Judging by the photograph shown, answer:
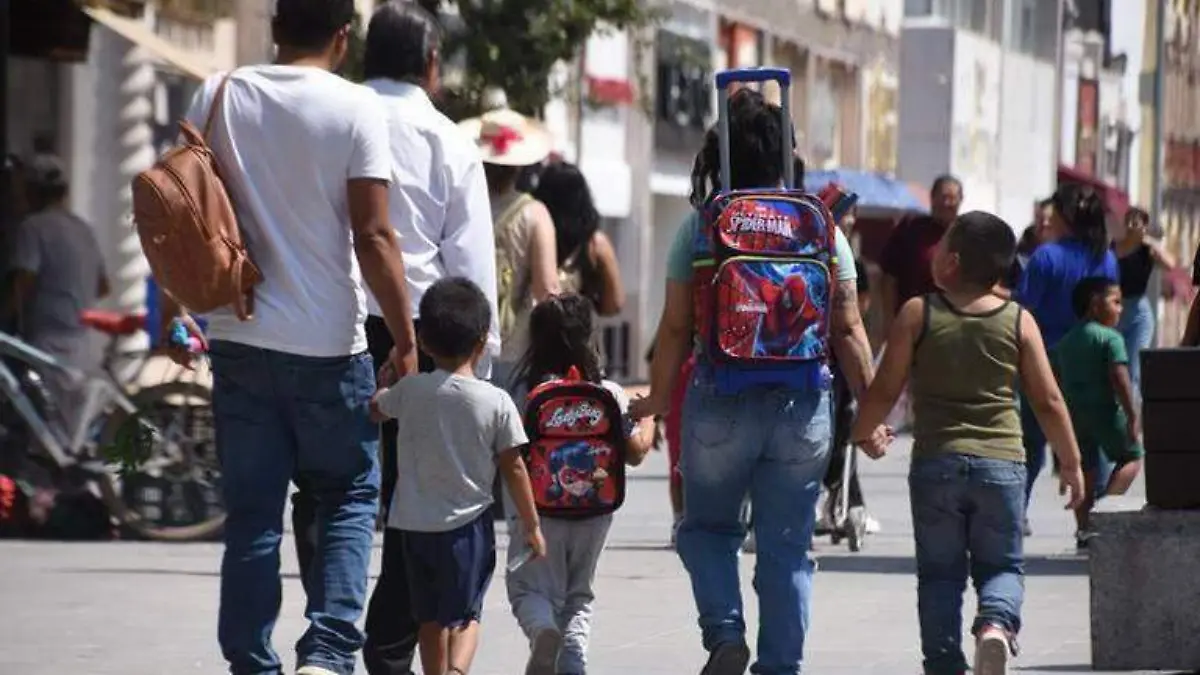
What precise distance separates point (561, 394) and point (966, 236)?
1.22m

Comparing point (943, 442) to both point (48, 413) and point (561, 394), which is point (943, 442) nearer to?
point (561, 394)

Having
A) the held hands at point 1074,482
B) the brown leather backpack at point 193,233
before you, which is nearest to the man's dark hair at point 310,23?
the brown leather backpack at point 193,233

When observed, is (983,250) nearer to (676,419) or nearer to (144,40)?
(676,419)

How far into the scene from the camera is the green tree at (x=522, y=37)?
24906 millimetres

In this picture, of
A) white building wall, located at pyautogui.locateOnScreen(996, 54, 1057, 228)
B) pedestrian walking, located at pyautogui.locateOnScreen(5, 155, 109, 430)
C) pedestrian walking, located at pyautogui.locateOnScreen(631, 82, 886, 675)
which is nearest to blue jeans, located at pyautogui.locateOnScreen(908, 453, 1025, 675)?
pedestrian walking, located at pyautogui.locateOnScreen(631, 82, 886, 675)

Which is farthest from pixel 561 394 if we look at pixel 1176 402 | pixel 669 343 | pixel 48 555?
pixel 48 555

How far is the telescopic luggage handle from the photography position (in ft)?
30.0

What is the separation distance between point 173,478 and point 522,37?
10.2m

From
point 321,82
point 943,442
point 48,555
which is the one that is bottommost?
point 48,555

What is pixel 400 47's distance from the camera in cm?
952

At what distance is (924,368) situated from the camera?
9531 mm

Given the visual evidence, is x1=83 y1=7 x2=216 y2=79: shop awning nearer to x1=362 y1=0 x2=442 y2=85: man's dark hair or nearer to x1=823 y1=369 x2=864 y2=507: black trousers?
x1=823 y1=369 x2=864 y2=507: black trousers

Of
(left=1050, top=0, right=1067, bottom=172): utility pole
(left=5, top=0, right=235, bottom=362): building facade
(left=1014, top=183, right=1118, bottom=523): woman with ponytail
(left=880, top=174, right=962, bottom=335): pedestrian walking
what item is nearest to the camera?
(left=1014, top=183, right=1118, bottom=523): woman with ponytail

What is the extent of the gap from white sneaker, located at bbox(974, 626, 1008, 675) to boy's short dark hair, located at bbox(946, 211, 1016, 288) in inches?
39.7
